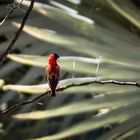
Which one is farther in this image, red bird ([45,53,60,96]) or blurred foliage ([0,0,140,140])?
blurred foliage ([0,0,140,140])

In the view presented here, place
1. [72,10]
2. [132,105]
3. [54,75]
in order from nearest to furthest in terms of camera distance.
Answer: [54,75]
[132,105]
[72,10]

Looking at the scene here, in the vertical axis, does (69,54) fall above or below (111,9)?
below

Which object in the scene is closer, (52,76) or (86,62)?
(52,76)

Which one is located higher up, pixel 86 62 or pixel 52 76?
pixel 52 76

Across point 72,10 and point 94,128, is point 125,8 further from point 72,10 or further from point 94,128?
point 94,128

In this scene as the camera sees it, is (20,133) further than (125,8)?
Yes

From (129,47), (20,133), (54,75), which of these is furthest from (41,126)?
(54,75)

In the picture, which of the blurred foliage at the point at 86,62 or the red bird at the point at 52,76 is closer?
the red bird at the point at 52,76

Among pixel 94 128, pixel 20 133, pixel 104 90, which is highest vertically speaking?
pixel 104 90
